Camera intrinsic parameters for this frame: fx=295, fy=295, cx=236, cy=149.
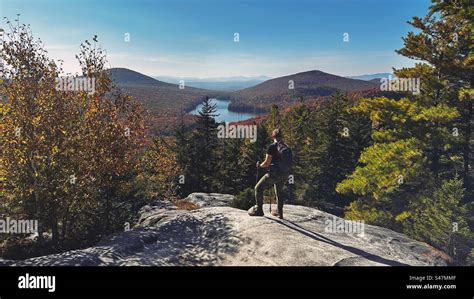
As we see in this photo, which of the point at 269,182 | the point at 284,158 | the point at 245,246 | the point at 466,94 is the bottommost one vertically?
the point at 245,246

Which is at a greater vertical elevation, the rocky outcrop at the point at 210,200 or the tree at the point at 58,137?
the tree at the point at 58,137

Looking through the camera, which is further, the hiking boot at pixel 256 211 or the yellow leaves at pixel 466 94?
the yellow leaves at pixel 466 94

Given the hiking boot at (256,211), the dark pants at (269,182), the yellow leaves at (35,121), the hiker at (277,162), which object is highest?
the yellow leaves at (35,121)

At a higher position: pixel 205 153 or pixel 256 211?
pixel 205 153

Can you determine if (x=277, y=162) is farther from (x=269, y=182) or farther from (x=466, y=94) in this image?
(x=466, y=94)

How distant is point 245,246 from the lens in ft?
29.6

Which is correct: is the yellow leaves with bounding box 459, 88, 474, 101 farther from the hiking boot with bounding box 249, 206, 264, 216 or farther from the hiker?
the hiking boot with bounding box 249, 206, 264, 216

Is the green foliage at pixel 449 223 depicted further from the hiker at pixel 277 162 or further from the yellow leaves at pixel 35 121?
the yellow leaves at pixel 35 121

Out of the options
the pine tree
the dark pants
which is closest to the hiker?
the dark pants

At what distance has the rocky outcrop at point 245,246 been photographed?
8359mm

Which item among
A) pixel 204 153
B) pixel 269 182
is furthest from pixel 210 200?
pixel 204 153

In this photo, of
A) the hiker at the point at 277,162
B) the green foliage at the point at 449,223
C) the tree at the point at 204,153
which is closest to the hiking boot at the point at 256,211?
the hiker at the point at 277,162

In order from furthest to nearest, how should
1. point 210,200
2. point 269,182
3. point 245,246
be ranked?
point 210,200 → point 269,182 → point 245,246
